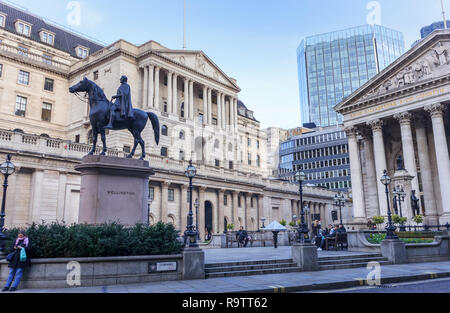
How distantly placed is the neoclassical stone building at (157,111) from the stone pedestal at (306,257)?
27.4 meters

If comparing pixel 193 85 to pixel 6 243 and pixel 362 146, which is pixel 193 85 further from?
pixel 6 243

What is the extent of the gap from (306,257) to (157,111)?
136 ft

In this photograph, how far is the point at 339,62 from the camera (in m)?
175

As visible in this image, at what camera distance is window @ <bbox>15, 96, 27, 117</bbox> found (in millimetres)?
51844

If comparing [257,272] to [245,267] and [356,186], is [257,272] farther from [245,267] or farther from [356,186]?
[356,186]

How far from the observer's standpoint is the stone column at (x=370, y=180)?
1948 inches

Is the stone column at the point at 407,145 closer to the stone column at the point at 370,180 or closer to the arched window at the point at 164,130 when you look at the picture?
the stone column at the point at 370,180

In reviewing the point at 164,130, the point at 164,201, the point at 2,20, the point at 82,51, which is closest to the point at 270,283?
the point at 164,201

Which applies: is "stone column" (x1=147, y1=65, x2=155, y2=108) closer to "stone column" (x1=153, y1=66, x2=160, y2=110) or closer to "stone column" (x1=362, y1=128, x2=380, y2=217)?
"stone column" (x1=153, y1=66, x2=160, y2=110)

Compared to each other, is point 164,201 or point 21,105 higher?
point 21,105

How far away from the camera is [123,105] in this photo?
15883mm

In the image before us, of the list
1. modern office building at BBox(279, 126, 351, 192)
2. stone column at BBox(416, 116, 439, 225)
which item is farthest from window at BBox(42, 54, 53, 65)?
modern office building at BBox(279, 126, 351, 192)

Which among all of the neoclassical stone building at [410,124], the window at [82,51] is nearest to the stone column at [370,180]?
the neoclassical stone building at [410,124]

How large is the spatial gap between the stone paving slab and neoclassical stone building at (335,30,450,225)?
25.1 m
